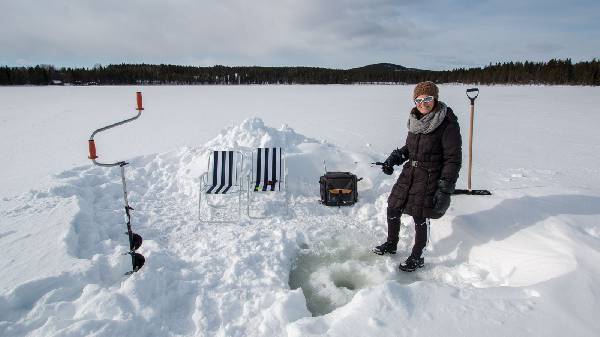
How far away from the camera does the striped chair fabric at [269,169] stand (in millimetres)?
5047

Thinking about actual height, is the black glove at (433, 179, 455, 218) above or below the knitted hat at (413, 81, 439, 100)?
below

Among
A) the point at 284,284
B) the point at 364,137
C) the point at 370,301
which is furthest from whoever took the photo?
the point at 364,137

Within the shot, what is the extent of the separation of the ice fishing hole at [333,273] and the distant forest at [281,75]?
227ft

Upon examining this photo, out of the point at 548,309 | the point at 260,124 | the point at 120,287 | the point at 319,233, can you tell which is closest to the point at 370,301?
the point at 548,309

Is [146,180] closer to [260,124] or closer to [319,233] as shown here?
[260,124]

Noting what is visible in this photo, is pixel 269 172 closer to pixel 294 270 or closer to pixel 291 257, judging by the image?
pixel 291 257

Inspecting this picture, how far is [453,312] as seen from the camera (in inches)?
95.4

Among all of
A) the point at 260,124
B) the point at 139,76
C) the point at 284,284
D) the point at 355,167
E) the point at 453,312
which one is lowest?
the point at 284,284

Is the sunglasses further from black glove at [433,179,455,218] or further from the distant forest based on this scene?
the distant forest

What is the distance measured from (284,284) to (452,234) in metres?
2.06

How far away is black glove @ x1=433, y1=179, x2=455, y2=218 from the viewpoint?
3068 millimetres

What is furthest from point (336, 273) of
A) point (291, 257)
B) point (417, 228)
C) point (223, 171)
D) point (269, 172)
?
point (223, 171)

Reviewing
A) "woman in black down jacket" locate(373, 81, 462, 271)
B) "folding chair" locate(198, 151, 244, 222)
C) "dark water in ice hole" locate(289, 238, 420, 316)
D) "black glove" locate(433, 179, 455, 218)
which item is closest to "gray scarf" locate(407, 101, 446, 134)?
"woman in black down jacket" locate(373, 81, 462, 271)

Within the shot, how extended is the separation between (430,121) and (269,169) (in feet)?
9.08
